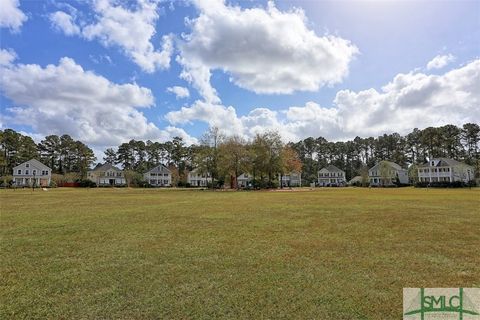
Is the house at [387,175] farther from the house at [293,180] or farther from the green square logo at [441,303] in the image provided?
the green square logo at [441,303]

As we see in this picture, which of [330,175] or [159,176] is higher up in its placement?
[159,176]

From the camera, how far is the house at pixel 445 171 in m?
74.8

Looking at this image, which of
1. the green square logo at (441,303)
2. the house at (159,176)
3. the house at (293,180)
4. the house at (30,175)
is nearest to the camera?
the green square logo at (441,303)

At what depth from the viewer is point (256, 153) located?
60.5 metres

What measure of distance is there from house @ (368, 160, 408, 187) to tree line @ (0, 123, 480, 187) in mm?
3830

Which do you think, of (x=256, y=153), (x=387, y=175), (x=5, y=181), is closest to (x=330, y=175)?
(x=387, y=175)

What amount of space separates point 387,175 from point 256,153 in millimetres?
38447

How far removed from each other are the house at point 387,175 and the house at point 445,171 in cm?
588

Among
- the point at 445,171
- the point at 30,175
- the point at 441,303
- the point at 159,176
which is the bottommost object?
the point at 441,303

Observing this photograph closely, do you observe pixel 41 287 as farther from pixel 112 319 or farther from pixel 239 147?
pixel 239 147

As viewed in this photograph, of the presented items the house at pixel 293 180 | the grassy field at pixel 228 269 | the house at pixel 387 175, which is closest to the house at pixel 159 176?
the house at pixel 293 180

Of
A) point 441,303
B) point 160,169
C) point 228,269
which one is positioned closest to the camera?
point 441,303

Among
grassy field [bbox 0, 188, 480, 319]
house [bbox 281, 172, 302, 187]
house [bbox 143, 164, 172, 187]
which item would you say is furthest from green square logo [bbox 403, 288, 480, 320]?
house [bbox 143, 164, 172, 187]

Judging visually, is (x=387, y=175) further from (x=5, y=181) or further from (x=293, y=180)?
(x=5, y=181)
